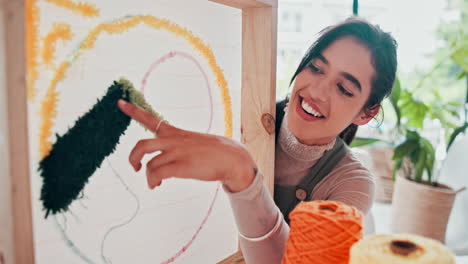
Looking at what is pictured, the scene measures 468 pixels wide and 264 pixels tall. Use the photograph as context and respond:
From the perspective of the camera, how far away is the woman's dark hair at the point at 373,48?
2.63ft

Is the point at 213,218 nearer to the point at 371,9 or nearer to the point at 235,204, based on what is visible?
the point at 235,204

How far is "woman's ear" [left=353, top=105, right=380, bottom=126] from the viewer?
0.85 metres

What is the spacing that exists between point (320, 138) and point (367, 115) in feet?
0.41

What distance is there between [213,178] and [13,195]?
29 centimetres

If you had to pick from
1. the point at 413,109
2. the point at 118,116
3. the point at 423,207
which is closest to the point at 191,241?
the point at 118,116

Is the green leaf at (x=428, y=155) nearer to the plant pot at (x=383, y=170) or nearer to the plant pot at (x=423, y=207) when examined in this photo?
the plant pot at (x=423, y=207)

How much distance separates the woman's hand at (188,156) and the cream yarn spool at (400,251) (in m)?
0.21

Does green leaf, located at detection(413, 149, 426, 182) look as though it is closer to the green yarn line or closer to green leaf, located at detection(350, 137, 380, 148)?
green leaf, located at detection(350, 137, 380, 148)

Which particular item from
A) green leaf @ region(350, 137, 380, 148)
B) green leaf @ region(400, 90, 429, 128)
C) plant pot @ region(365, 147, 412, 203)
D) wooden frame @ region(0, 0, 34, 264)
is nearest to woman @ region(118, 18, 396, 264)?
wooden frame @ region(0, 0, 34, 264)

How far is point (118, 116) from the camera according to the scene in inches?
22.5

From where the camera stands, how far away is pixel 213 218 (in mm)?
765


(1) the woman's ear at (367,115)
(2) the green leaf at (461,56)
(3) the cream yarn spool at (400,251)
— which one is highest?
(2) the green leaf at (461,56)

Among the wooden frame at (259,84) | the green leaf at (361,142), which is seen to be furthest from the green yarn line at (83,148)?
the green leaf at (361,142)

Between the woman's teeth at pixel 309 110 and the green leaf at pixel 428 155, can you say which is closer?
the woman's teeth at pixel 309 110
